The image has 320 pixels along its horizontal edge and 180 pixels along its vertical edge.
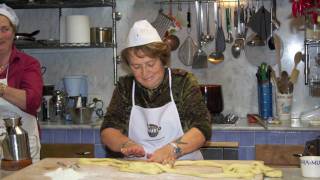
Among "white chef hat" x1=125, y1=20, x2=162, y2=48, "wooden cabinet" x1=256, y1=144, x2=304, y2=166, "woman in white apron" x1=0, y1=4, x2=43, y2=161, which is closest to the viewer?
"white chef hat" x1=125, y1=20, x2=162, y2=48

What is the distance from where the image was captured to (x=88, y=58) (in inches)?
144

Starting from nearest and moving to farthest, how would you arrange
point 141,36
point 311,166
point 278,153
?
point 311,166 < point 141,36 < point 278,153

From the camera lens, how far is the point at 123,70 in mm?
3607

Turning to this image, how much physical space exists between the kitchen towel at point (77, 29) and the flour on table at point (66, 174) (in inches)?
72.6

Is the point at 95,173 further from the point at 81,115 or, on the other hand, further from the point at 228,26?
the point at 228,26

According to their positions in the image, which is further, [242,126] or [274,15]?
[274,15]

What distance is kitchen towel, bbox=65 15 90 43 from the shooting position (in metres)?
3.40

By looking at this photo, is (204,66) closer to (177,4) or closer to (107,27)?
(177,4)

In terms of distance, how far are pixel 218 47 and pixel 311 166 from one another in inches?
77.7

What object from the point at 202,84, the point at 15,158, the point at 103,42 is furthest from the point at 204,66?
the point at 15,158

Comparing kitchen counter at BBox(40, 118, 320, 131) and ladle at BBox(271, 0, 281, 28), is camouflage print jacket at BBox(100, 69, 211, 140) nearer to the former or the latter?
kitchen counter at BBox(40, 118, 320, 131)

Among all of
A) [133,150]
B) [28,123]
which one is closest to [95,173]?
[133,150]

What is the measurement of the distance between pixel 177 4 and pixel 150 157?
188 centimetres

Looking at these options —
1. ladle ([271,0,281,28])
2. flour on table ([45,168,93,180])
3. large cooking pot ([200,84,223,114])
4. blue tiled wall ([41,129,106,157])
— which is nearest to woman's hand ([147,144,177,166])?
flour on table ([45,168,93,180])
